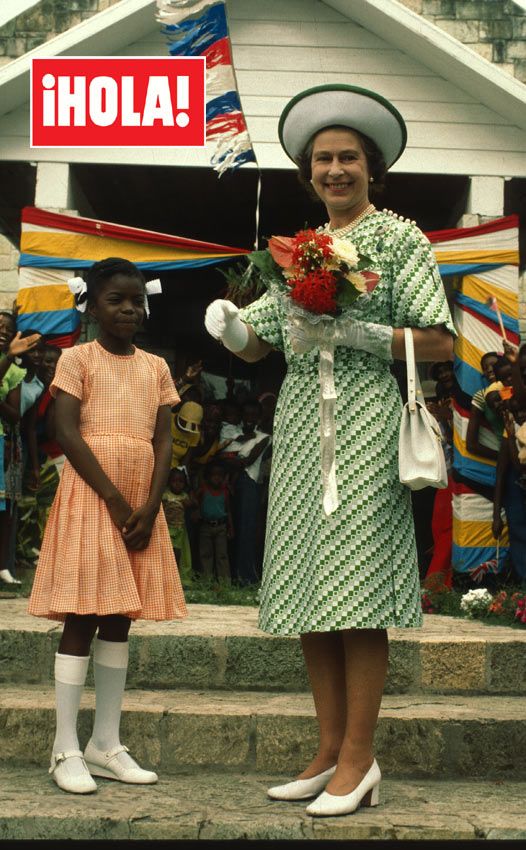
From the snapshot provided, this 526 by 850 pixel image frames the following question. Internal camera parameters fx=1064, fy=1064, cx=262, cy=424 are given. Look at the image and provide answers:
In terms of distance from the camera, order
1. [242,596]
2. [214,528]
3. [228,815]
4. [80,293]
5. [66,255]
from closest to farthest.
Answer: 1. [228,815]
2. [80,293]
3. [242,596]
4. [66,255]
5. [214,528]

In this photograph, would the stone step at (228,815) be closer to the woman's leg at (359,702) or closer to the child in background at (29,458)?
the woman's leg at (359,702)

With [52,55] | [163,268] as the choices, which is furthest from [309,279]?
[52,55]

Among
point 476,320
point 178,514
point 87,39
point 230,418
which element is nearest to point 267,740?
point 178,514

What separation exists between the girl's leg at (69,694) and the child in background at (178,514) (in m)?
4.68

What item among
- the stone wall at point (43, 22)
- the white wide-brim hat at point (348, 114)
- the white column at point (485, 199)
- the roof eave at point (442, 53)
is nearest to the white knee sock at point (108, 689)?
the white wide-brim hat at point (348, 114)

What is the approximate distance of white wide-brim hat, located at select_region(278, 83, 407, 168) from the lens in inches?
130

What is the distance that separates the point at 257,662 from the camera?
15.2 ft

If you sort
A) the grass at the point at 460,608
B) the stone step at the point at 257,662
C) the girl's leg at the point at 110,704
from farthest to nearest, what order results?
the grass at the point at 460,608, the stone step at the point at 257,662, the girl's leg at the point at 110,704

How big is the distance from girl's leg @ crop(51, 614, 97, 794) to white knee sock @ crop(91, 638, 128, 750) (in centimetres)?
7

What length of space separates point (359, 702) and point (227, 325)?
1189 millimetres

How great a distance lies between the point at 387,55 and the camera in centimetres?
851

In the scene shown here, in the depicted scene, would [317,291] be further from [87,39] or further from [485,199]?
[87,39]

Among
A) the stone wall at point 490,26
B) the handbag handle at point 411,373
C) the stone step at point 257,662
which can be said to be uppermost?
the stone wall at point 490,26

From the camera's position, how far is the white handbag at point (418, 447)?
3090mm
